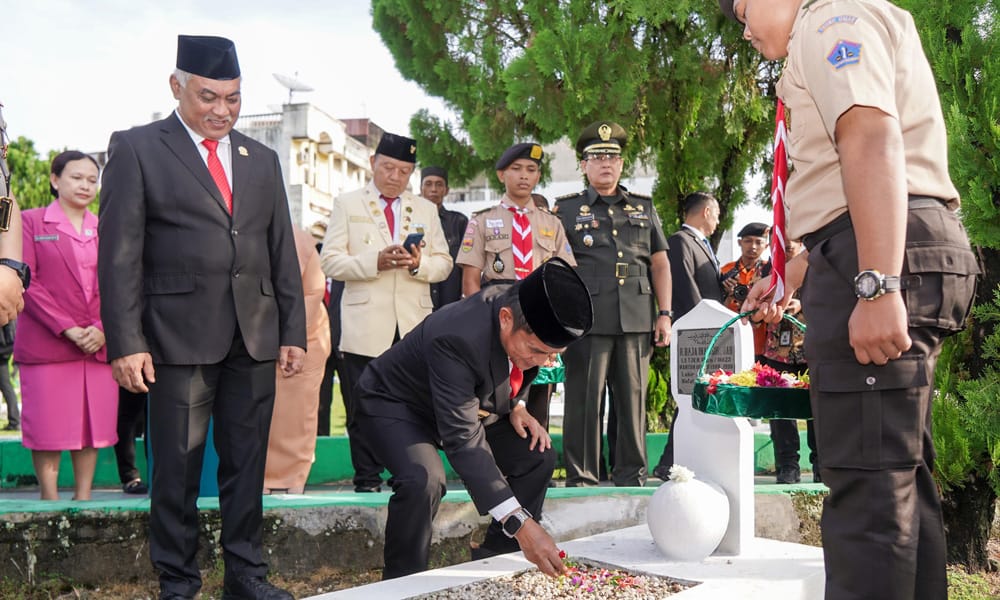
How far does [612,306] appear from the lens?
217 inches

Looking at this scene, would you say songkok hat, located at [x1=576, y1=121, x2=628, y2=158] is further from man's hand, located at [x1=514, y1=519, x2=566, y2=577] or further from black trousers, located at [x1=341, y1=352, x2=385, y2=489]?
man's hand, located at [x1=514, y1=519, x2=566, y2=577]

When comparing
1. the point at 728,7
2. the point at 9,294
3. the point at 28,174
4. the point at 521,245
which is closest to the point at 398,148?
the point at 521,245

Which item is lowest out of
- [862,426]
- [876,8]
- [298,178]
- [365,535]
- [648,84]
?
[365,535]

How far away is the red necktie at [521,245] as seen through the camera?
18.2 ft

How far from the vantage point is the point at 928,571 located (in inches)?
85.4

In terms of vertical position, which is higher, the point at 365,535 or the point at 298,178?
the point at 298,178

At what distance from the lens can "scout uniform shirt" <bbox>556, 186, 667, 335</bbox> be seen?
5.53m

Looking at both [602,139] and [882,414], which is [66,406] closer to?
[602,139]

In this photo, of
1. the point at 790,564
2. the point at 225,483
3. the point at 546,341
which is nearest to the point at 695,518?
the point at 790,564

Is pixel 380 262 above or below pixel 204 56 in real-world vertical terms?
below

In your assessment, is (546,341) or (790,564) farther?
(790,564)

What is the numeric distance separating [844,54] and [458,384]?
72.6 inches

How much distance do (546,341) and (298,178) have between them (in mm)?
33174

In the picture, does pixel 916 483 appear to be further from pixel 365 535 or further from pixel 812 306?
pixel 365 535
